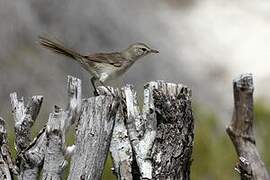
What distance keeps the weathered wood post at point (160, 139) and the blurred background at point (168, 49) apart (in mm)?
2737

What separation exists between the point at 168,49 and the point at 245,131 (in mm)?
10498

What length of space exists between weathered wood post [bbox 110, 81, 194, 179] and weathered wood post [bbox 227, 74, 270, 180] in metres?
0.32

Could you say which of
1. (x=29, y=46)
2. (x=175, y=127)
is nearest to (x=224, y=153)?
(x=29, y=46)

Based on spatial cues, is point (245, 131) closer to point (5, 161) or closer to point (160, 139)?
point (160, 139)

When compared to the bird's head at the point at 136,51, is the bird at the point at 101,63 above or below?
below

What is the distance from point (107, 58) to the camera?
18.6 feet

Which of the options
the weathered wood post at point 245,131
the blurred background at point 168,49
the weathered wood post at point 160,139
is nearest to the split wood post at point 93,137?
the weathered wood post at point 160,139

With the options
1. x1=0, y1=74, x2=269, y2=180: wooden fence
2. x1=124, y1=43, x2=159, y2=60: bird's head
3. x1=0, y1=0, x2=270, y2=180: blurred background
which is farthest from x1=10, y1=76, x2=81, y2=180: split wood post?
x1=0, y1=0, x2=270, y2=180: blurred background

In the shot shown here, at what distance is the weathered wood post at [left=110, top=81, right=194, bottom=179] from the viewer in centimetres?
464

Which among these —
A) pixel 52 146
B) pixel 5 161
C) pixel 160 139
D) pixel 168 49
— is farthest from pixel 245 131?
pixel 168 49

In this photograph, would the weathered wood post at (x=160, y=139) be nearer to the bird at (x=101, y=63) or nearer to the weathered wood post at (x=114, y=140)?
the weathered wood post at (x=114, y=140)

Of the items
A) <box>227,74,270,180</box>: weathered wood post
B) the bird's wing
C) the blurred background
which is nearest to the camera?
<box>227,74,270,180</box>: weathered wood post

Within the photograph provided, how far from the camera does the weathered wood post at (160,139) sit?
4.64 meters

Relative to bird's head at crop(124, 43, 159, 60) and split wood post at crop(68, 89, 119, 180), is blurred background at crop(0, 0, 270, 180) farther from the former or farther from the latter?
split wood post at crop(68, 89, 119, 180)
